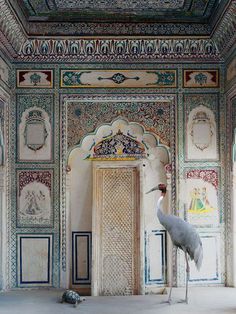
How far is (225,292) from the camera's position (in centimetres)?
519

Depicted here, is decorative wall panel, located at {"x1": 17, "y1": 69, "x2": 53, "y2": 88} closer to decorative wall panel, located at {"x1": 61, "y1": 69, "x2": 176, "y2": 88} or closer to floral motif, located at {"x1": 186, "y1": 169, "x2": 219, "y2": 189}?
decorative wall panel, located at {"x1": 61, "y1": 69, "x2": 176, "y2": 88}

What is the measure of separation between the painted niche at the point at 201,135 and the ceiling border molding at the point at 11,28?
2.06 meters

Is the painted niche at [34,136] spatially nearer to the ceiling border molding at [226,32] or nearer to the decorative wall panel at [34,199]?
the decorative wall panel at [34,199]

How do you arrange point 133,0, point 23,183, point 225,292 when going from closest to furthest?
point 133,0
point 225,292
point 23,183

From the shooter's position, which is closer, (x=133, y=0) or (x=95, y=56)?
(x=133, y=0)

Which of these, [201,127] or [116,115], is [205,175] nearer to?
[201,127]

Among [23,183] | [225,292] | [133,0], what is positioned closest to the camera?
[133,0]

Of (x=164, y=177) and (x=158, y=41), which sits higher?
(x=158, y=41)

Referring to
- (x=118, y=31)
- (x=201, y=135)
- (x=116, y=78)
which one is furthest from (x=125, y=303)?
(x=118, y=31)

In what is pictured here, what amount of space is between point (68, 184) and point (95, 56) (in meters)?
1.48

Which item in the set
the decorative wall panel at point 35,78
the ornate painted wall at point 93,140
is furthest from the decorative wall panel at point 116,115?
the decorative wall panel at point 35,78

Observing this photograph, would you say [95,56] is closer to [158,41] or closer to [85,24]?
[85,24]

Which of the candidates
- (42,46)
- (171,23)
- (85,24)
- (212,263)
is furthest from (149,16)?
(212,263)

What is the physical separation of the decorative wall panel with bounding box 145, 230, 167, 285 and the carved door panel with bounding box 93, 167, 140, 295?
0.16 m
